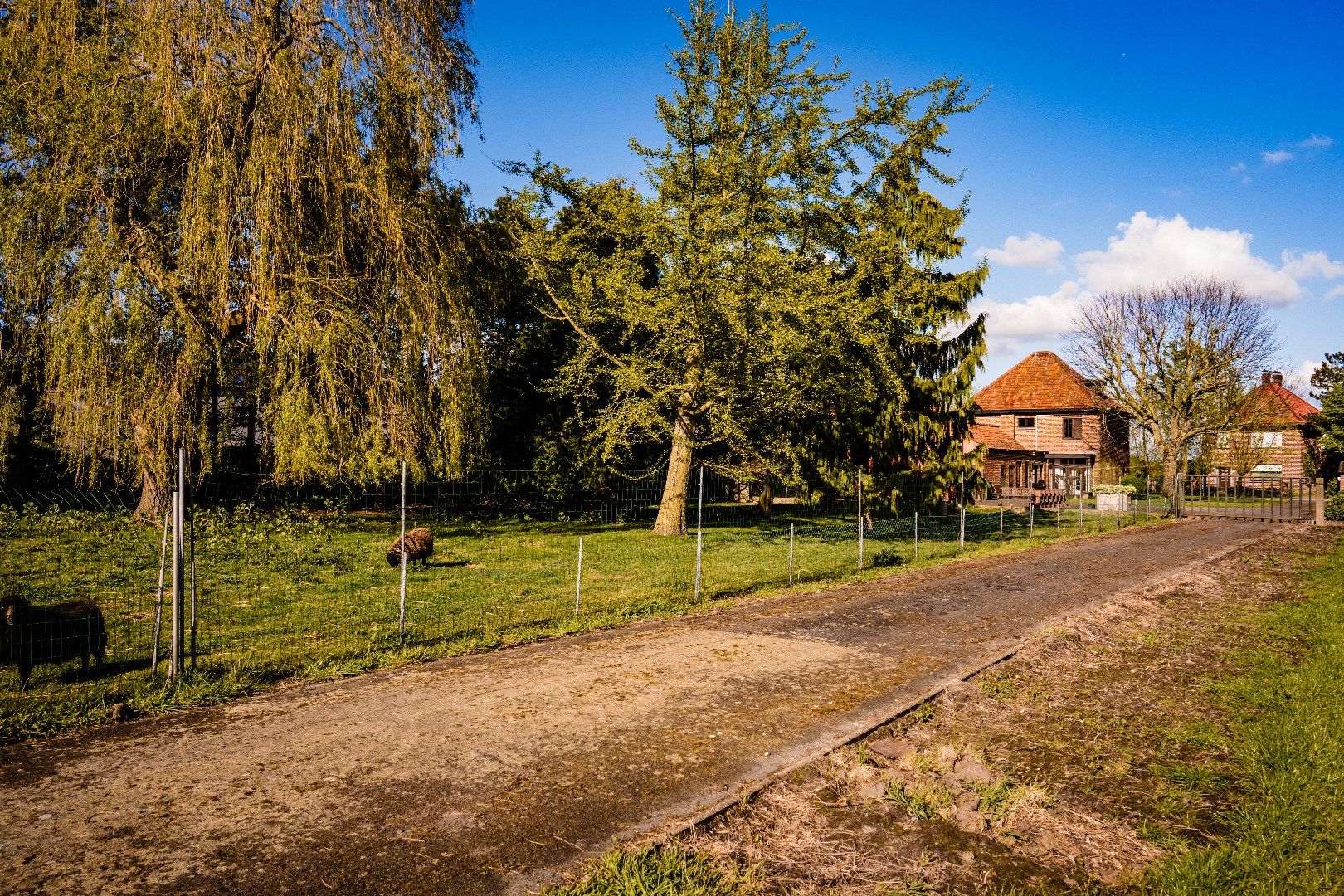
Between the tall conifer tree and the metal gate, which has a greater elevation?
the tall conifer tree

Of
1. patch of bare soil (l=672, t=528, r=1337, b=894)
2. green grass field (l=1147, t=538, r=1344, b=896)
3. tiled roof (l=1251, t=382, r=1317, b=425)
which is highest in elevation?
tiled roof (l=1251, t=382, r=1317, b=425)

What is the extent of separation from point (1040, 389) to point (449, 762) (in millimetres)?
53261

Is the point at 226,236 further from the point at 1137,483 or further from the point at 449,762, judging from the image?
the point at 1137,483

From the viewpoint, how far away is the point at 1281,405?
45156 millimetres

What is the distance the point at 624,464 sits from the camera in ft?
73.6

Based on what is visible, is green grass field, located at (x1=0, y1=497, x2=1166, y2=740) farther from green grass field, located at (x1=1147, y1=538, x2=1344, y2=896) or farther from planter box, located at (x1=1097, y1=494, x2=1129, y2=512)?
planter box, located at (x1=1097, y1=494, x2=1129, y2=512)

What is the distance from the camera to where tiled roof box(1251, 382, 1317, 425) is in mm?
42125

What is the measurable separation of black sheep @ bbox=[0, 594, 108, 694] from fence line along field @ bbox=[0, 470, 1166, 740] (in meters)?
0.04

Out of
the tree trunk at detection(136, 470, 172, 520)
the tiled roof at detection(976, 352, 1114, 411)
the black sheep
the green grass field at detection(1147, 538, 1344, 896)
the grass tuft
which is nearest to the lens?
the grass tuft

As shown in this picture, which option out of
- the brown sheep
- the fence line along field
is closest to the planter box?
the fence line along field

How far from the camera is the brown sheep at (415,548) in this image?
13.1m

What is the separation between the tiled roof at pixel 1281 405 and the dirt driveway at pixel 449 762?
45.2m

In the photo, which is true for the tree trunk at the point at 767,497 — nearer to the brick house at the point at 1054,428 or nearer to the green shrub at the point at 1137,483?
the brick house at the point at 1054,428

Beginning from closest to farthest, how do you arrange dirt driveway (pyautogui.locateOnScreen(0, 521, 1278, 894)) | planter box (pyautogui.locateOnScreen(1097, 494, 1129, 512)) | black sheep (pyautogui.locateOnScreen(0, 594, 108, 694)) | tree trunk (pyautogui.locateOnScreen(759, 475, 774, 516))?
dirt driveway (pyautogui.locateOnScreen(0, 521, 1278, 894)), black sheep (pyautogui.locateOnScreen(0, 594, 108, 694)), tree trunk (pyautogui.locateOnScreen(759, 475, 774, 516)), planter box (pyautogui.locateOnScreen(1097, 494, 1129, 512))
